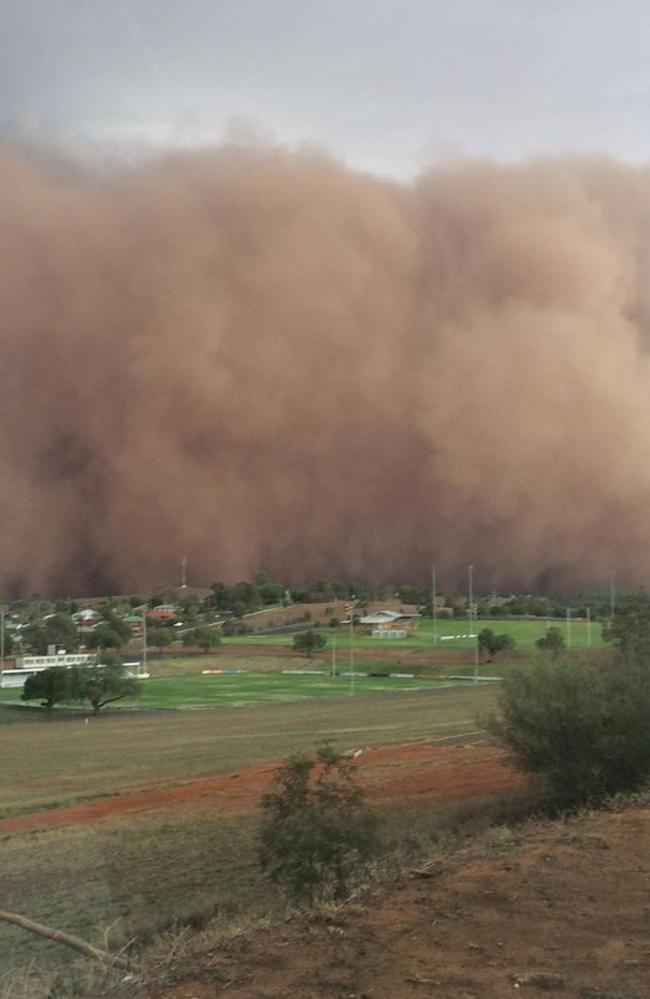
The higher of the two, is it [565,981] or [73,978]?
[565,981]

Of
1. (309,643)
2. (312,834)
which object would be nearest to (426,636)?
(309,643)

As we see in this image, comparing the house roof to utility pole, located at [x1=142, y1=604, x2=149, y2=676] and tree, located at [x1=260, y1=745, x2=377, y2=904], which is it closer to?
utility pole, located at [x1=142, y1=604, x2=149, y2=676]

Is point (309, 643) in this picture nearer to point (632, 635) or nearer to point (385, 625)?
point (385, 625)

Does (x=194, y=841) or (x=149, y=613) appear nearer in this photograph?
(x=194, y=841)

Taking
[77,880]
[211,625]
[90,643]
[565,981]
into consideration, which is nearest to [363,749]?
[77,880]

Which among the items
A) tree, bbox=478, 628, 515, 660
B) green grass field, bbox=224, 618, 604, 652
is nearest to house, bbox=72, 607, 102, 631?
green grass field, bbox=224, 618, 604, 652

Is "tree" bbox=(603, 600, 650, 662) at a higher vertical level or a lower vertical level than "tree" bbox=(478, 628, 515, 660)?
higher

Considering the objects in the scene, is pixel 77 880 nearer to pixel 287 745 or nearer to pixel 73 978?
pixel 73 978
